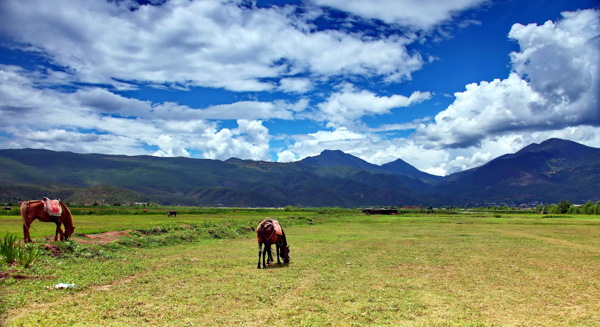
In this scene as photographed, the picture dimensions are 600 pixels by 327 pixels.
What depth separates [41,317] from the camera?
959 cm

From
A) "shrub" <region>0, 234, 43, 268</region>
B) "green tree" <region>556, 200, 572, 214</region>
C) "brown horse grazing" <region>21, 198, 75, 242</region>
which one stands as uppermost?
"brown horse grazing" <region>21, 198, 75, 242</region>

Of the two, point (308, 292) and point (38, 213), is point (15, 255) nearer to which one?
point (38, 213)

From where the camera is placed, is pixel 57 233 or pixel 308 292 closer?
pixel 308 292

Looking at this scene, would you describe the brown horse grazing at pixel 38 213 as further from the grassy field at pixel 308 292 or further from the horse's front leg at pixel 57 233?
the grassy field at pixel 308 292

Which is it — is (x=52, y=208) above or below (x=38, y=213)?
above

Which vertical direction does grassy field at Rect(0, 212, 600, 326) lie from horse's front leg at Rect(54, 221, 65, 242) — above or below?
below

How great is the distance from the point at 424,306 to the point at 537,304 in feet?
12.9

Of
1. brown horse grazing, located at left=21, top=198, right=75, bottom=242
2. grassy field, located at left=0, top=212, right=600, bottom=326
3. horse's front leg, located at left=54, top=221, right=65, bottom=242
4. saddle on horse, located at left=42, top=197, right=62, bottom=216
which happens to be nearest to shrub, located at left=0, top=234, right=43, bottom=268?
grassy field, located at left=0, top=212, right=600, bottom=326

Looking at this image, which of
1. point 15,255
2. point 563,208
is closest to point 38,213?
point 15,255

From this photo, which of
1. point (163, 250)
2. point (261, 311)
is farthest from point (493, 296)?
point (163, 250)

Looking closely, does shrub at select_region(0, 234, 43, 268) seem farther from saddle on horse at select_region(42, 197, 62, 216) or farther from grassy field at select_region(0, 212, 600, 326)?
saddle on horse at select_region(42, 197, 62, 216)

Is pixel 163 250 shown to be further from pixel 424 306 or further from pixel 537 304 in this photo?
pixel 537 304

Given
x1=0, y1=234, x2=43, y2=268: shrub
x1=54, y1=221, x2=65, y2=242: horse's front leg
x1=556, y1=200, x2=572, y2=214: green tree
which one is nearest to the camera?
x1=0, y1=234, x2=43, y2=268: shrub

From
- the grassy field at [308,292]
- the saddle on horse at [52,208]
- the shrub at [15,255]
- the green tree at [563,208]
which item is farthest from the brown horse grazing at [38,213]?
the green tree at [563,208]
